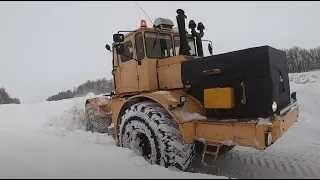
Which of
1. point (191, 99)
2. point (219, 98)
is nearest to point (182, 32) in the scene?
point (191, 99)

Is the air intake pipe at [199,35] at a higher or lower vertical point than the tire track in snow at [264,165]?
higher

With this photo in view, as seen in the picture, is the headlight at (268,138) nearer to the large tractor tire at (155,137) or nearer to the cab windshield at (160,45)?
the large tractor tire at (155,137)

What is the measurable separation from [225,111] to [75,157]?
7.82 feet

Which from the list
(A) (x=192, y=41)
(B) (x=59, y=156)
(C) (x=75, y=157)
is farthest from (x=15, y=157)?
(A) (x=192, y=41)

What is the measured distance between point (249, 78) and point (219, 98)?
554mm

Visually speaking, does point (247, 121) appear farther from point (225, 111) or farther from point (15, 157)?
point (15, 157)

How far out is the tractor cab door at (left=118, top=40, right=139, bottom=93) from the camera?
616 cm

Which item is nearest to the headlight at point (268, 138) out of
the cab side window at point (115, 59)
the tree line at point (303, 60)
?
the cab side window at point (115, 59)

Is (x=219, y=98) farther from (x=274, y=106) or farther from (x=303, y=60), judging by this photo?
(x=303, y=60)

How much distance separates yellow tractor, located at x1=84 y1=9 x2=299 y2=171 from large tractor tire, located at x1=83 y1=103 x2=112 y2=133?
2.43m

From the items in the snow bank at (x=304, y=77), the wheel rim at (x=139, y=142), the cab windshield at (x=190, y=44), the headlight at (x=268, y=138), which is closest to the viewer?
the headlight at (x=268, y=138)

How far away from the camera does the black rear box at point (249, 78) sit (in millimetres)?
4156

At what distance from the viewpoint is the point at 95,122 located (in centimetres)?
892

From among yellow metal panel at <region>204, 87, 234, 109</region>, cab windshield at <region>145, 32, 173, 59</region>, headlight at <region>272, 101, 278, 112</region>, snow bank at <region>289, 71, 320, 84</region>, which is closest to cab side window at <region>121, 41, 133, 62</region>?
cab windshield at <region>145, 32, 173, 59</region>
